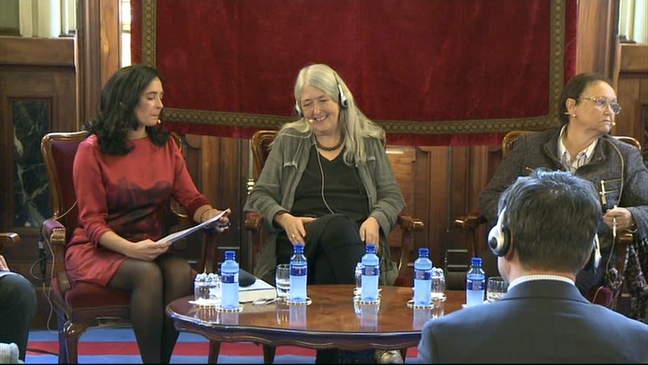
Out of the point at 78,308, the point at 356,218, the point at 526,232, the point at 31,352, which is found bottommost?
the point at 31,352

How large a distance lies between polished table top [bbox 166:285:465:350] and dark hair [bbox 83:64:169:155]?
30.9 inches

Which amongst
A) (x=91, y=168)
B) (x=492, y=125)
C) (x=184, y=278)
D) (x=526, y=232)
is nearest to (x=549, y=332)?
(x=526, y=232)

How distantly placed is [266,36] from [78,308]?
1506 millimetres

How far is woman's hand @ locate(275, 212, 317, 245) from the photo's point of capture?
3.30 meters

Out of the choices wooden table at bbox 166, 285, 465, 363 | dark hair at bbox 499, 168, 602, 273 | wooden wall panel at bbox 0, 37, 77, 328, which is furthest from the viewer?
wooden wall panel at bbox 0, 37, 77, 328

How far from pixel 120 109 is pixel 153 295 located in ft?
2.39

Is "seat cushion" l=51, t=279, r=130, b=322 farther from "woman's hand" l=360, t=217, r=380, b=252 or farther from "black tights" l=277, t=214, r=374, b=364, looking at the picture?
"woman's hand" l=360, t=217, r=380, b=252

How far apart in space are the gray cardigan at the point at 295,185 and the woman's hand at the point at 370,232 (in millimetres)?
57

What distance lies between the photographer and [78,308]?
3074mm

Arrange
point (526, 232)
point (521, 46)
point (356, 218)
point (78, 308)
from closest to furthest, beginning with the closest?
point (526, 232)
point (78, 308)
point (356, 218)
point (521, 46)

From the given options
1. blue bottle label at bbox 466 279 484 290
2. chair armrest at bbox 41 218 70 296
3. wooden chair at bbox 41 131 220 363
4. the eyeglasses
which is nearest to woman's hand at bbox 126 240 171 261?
wooden chair at bbox 41 131 220 363

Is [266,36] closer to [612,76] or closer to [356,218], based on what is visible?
[356,218]

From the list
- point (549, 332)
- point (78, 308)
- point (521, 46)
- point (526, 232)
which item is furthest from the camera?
point (521, 46)

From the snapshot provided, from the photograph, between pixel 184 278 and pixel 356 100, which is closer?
pixel 184 278
